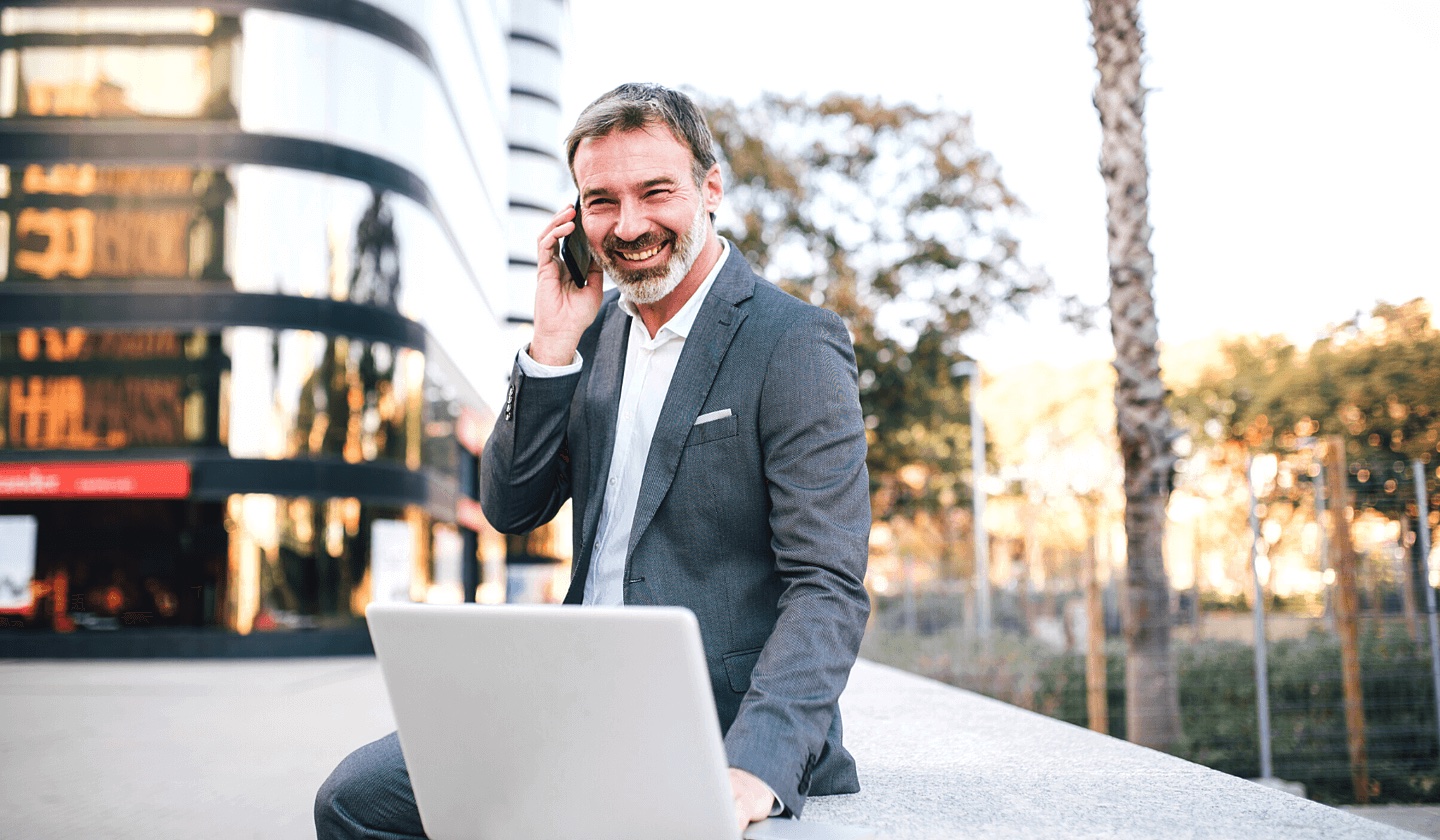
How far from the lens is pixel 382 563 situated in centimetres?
2122

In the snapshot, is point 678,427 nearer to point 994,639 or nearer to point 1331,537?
point 1331,537

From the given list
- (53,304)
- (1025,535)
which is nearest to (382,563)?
(53,304)

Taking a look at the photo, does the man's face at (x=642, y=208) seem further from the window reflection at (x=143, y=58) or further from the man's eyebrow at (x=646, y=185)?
the window reflection at (x=143, y=58)

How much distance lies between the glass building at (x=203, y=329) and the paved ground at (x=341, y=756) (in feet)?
19.3

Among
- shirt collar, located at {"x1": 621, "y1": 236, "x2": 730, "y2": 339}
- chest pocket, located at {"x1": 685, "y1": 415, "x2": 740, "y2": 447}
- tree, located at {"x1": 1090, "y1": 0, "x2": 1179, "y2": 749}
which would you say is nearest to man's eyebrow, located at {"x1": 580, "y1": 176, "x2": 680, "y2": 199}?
shirt collar, located at {"x1": 621, "y1": 236, "x2": 730, "y2": 339}

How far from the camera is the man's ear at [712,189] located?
8.63 ft

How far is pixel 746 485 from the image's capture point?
236 cm

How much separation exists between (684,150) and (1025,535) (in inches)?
377

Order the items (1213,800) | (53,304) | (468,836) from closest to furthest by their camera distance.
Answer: (468,836) → (1213,800) → (53,304)

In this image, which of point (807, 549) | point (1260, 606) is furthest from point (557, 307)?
point (1260, 606)

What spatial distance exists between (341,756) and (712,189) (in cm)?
558

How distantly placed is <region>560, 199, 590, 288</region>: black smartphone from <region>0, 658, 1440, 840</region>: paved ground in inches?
46.1

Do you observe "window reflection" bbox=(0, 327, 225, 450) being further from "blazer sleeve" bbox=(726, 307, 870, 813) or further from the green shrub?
"blazer sleeve" bbox=(726, 307, 870, 813)

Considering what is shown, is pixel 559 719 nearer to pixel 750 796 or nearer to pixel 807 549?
pixel 750 796
